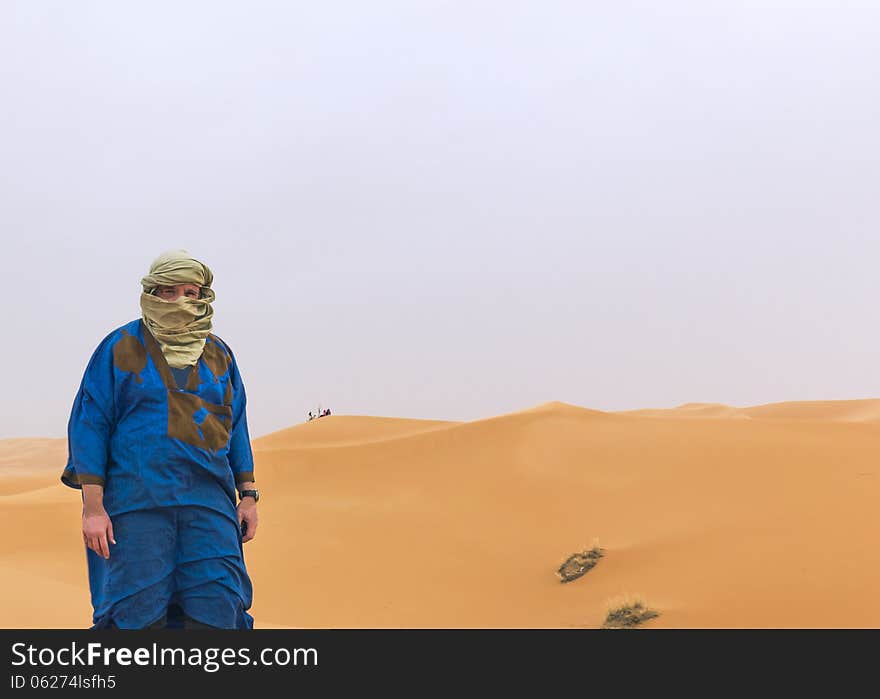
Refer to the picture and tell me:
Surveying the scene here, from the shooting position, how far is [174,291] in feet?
12.8

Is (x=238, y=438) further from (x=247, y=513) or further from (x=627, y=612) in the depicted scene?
(x=627, y=612)

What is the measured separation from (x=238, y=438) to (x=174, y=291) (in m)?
0.79

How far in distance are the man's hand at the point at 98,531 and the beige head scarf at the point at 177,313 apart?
0.73 m

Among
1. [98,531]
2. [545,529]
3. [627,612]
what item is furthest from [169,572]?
[545,529]

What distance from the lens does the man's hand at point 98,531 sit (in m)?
3.49

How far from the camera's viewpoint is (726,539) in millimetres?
8555

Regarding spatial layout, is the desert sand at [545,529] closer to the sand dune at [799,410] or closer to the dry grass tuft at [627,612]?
the dry grass tuft at [627,612]

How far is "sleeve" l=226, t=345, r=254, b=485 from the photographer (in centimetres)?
410

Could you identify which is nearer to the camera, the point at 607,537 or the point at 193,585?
the point at 193,585

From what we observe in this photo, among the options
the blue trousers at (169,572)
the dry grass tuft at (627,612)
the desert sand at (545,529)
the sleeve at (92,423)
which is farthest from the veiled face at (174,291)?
the dry grass tuft at (627,612)

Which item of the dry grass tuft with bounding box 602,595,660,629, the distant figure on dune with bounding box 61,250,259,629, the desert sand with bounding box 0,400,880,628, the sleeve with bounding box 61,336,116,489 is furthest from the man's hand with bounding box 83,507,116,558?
the dry grass tuft with bounding box 602,595,660,629
